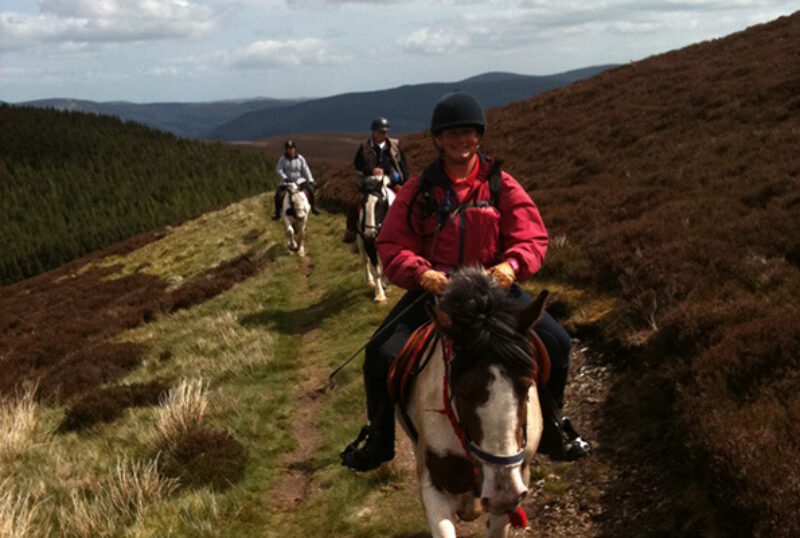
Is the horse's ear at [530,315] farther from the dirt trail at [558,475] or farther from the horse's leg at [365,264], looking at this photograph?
the horse's leg at [365,264]

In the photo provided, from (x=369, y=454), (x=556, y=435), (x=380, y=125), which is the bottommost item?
(x=369, y=454)

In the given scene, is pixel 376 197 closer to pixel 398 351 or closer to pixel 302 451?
pixel 302 451

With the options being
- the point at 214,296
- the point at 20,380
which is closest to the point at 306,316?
the point at 214,296

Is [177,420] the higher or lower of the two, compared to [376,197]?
lower

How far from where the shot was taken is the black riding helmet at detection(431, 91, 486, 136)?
4.18 meters

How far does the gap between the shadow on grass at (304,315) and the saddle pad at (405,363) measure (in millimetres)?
8801

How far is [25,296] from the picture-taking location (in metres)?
32.5

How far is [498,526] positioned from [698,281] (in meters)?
5.36

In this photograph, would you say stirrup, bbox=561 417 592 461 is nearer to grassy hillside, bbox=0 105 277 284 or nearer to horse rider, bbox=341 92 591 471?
horse rider, bbox=341 92 591 471

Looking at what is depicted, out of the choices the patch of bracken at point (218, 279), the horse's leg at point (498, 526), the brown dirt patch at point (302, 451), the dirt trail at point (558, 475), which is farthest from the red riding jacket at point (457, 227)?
the patch of bracken at point (218, 279)

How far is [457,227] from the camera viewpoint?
4168 mm

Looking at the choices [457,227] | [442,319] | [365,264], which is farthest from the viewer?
[365,264]

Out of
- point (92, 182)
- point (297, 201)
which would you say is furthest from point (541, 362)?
point (92, 182)

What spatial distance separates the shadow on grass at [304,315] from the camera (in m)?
13.3
